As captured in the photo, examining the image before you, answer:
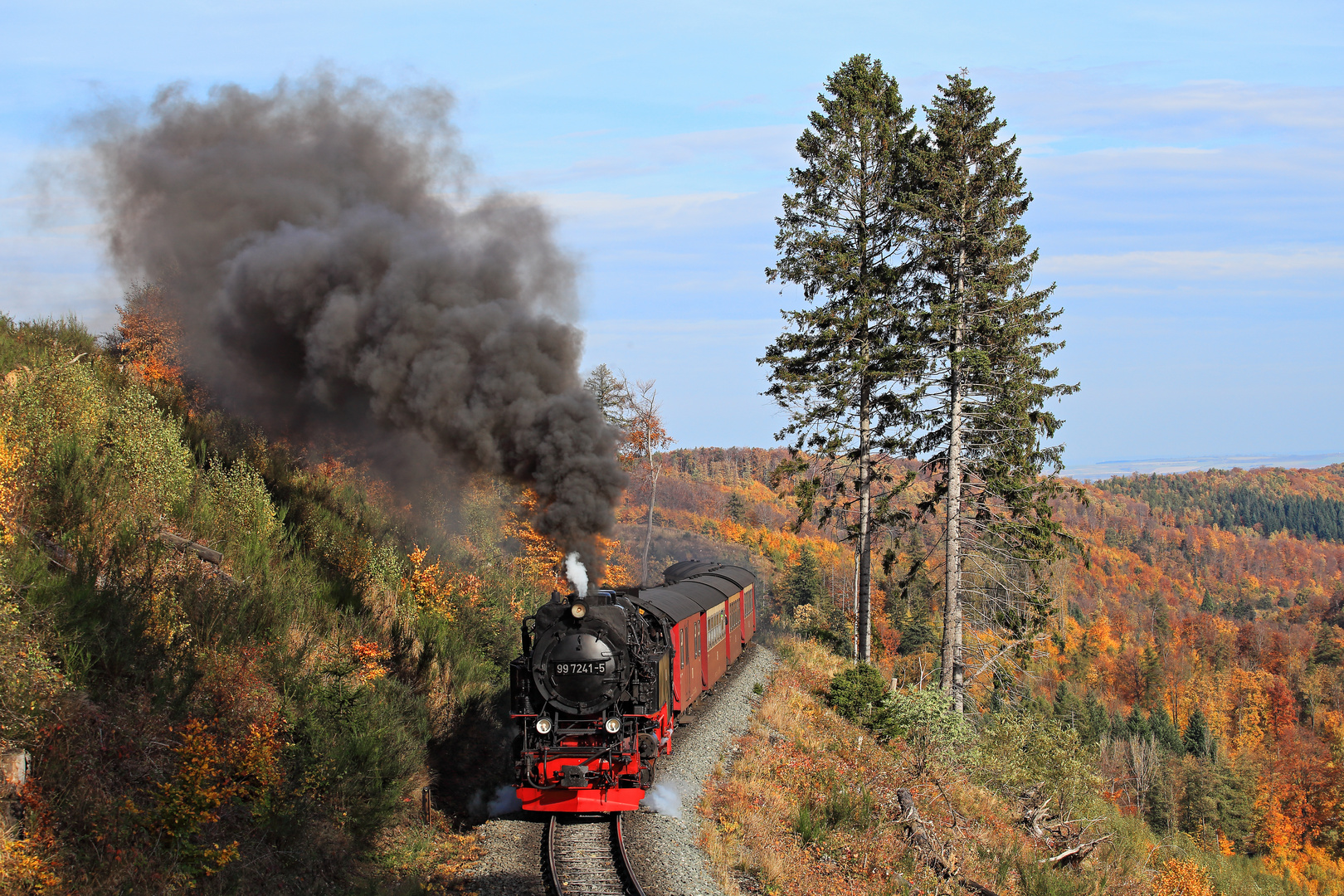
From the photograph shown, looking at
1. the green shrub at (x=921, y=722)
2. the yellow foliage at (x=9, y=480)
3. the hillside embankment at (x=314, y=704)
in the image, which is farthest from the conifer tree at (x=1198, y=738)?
the yellow foliage at (x=9, y=480)

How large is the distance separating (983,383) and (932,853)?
11.6 metres

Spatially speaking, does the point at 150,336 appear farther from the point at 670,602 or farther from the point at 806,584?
the point at 806,584

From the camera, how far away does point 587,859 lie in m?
10.8

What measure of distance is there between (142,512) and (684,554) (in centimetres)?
6502

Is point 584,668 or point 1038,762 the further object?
point 1038,762

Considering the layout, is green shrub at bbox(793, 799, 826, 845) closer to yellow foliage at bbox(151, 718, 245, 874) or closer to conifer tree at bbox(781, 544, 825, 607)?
yellow foliage at bbox(151, 718, 245, 874)

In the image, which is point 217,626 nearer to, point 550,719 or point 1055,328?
point 550,719

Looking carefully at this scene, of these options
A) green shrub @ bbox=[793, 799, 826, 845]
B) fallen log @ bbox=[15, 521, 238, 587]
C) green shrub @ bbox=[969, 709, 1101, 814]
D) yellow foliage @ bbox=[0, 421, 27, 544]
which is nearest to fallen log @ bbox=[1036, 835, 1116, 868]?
green shrub @ bbox=[969, 709, 1101, 814]

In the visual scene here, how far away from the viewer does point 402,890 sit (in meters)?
9.46

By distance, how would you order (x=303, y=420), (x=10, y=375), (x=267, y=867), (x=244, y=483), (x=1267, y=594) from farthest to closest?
(x=1267, y=594) < (x=303, y=420) < (x=244, y=483) < (x=10, y=375) < (x=267, y=867)

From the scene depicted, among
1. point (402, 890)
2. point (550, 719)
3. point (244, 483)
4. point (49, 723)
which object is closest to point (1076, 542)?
point (550, 719)

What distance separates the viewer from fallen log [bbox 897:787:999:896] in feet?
40.0

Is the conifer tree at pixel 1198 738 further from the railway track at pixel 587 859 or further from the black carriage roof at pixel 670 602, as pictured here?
the railway track at pixel 587 859

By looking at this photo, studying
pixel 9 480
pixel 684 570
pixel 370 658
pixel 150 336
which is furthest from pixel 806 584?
pixel 9 480
